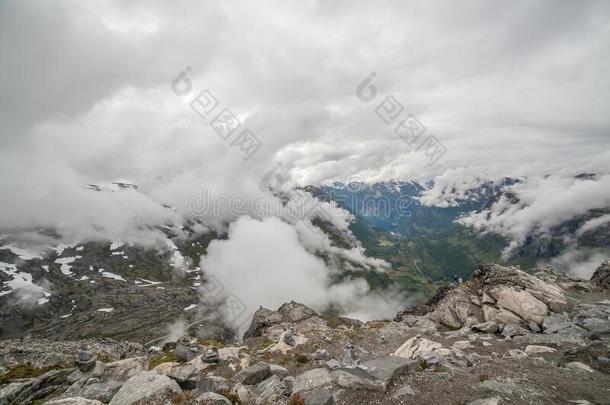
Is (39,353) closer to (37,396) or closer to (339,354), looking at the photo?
(37,396)

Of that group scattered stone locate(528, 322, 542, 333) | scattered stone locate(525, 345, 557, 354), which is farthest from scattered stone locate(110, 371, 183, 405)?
scattered stone locate(528, 322, 542, 333)

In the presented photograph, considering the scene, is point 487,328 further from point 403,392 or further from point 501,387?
point 403,392

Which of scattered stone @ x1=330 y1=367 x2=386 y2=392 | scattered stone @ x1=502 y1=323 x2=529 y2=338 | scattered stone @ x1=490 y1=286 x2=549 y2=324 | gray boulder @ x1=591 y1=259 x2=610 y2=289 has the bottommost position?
gray boulder @ x1=591 y1=259 x2=610 y2=289

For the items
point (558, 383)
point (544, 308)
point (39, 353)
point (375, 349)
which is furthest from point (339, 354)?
point (39, 353)

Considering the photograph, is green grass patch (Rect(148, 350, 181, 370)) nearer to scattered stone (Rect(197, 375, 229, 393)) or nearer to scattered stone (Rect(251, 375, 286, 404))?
scattered stone (Rect(197, 375, 229, 393))

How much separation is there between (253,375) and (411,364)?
43.0ft

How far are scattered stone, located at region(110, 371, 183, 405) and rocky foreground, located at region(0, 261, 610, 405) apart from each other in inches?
3.0

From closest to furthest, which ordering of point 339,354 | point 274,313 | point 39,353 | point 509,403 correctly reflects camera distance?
point 509,403
point 339,354
point 39,353
point 274,313

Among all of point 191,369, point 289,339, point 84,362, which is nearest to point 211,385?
point 191,369

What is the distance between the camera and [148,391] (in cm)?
1992

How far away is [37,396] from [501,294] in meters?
69.4

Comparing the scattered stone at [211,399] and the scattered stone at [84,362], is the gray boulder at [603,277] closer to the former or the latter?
the scattered stone at [211,399]

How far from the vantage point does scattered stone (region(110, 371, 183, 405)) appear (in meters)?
19.3

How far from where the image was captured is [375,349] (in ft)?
149
